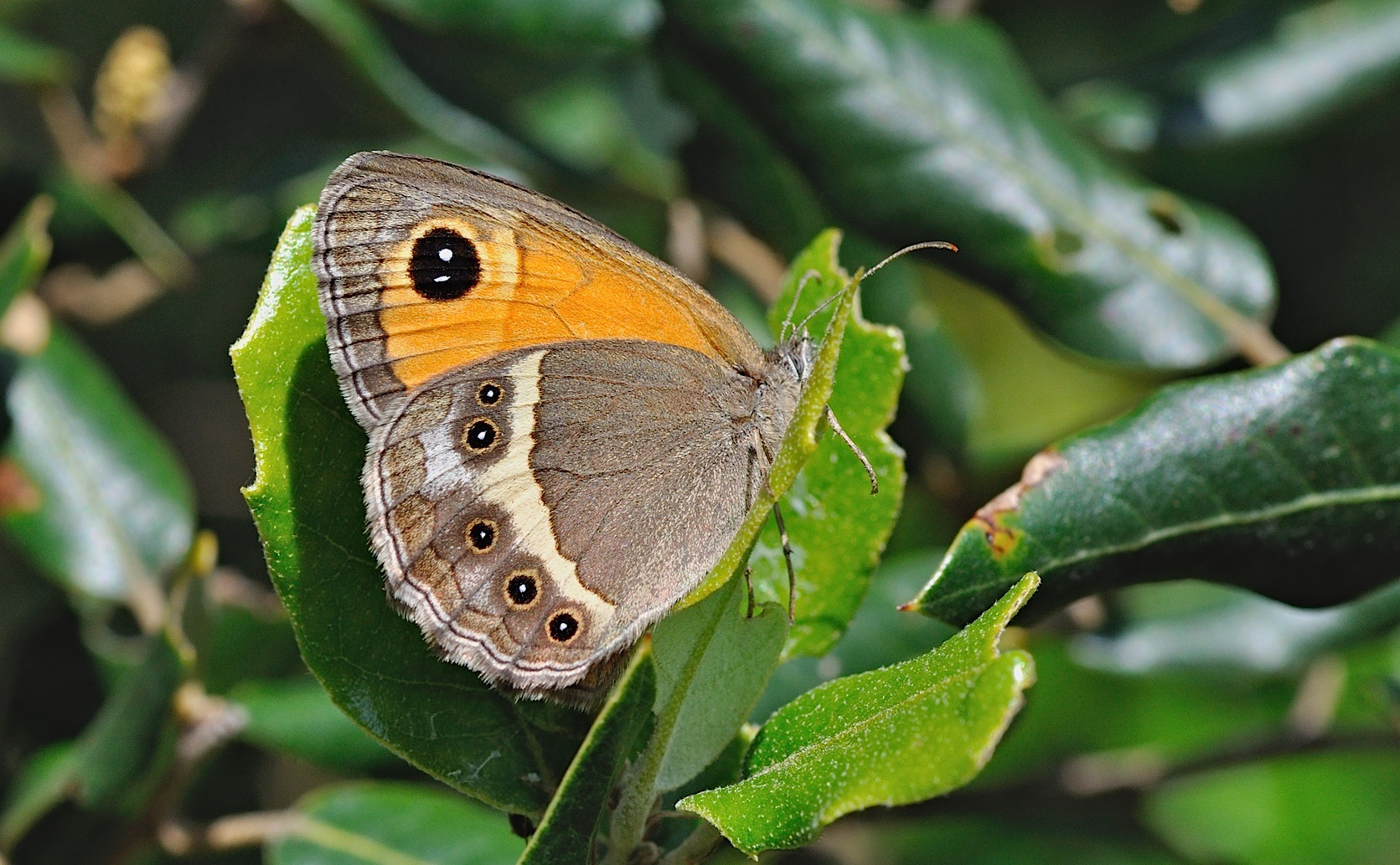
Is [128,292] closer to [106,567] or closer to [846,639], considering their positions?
[106,567]

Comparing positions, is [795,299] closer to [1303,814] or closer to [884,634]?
[884,634]

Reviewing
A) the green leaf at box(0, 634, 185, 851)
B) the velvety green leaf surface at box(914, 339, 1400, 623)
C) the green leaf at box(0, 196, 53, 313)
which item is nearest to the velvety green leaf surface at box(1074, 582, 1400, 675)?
the velvety green leaf surface at box(914, 339, 1400, 623)

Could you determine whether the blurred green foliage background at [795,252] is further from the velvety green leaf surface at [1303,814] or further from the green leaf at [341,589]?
the green leaf at [341,589]

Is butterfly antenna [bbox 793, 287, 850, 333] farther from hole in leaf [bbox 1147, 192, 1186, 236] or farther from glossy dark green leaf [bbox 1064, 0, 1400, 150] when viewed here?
glossy dark green leaf [bbox 1064, 0, 1400, 150]

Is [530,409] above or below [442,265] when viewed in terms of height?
below

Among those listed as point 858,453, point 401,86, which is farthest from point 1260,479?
point 401,86

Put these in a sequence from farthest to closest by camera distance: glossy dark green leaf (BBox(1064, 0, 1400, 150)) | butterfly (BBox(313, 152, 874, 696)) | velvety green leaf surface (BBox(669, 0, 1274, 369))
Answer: glossy dark green leaf (BBox(1064, 0, 1400, 150)) → velvety green leaf surface (BBox(669, 0, 1274, 369)) → butterfly (BBox(313, 152, 874, 696))

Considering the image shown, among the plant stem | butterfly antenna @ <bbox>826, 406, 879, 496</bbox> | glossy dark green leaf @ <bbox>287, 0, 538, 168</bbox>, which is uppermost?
glossy dark green leaf @ <bbox>287, 0, 538, 168</bbox>

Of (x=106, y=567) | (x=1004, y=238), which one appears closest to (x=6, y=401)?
(x=106, y=567)
